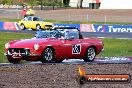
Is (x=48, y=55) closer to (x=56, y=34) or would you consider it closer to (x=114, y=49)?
(x=56, y=34)

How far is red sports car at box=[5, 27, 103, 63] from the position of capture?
18.3 meters

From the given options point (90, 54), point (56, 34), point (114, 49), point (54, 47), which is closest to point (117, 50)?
point (114, 49)

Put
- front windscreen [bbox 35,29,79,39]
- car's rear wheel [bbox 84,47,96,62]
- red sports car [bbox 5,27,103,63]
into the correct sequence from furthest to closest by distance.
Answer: car's rear wheel [bbox 84,47,96,62] → front windscreen [bbox 35,29,79,39] → red sports car [bbox 5,27,103,63]

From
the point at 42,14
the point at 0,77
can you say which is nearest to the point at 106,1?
the point at 42,14

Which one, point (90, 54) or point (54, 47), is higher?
point (54, 47)

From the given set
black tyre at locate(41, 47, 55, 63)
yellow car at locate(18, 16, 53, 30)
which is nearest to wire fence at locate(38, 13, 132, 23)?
yellow car at locate(18, 16, 53, 30)

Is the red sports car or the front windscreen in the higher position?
the front windscreen

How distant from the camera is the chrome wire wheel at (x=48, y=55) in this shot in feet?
60.5

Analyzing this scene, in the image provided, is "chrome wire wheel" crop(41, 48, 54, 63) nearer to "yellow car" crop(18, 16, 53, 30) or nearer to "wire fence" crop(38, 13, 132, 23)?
"yellow car" crop(18, 16, 53, 30)

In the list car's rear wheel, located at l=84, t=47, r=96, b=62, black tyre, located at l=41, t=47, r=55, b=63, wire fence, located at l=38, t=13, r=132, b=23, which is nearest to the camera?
black tyre, located at l=41, t=47, r=55, b=63

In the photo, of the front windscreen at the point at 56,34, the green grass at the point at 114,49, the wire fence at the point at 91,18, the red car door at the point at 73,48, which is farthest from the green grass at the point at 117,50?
the wire fence at the point at 91,18

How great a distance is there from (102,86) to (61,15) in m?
61.7

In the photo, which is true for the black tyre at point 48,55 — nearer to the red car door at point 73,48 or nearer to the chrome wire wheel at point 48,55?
the chrome wire wheel at point 48,55

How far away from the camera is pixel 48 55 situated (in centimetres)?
1856
